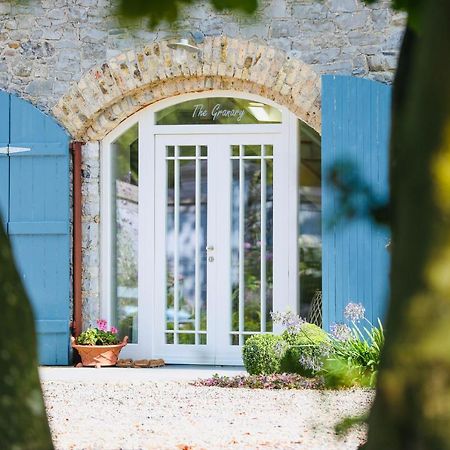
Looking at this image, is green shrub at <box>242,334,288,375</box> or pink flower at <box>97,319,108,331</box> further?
pink flower at <box>97,319,108,331</box>

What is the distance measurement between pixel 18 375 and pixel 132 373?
7217mm

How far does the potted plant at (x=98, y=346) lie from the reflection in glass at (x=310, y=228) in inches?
75.8

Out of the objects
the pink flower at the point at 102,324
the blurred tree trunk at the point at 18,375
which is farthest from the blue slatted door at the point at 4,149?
the blurred tree trunk at the point at 18,375

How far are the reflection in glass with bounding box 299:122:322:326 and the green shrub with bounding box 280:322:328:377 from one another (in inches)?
67.5

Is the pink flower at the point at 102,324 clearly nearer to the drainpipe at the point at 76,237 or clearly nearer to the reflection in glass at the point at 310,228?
the drainpipe at the point at 76,237

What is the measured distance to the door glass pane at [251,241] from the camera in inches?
386

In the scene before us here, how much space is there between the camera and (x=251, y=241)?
389 inches

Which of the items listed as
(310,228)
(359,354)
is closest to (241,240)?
(359,354)

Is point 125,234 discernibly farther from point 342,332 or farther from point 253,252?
point 342,332

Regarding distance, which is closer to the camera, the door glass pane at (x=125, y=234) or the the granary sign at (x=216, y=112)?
the the granary sign at (x=216, y=112)

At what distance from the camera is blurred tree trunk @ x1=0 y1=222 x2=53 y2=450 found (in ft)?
6.62

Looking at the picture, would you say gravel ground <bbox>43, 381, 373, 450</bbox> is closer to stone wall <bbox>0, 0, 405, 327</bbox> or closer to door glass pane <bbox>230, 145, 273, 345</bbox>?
door glass pane <bbox>230, 145, 273, 345</bbox>

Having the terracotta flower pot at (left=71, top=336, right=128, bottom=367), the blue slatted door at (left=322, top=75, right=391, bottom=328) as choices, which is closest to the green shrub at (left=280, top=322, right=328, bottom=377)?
the blue slatted door at (left=322, top=75, right=391, bottom=328)

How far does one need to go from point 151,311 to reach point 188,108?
76.6 inches
